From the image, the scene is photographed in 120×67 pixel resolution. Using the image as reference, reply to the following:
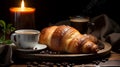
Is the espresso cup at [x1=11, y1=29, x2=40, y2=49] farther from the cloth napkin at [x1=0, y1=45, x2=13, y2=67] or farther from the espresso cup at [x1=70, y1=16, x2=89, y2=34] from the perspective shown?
the espresso cup at [x1=70, y1=16, x2=89, y2=34]

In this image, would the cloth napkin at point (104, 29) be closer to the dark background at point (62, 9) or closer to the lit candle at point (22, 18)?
the dark background at point (62, 9)

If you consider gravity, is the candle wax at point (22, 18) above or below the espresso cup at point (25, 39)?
above

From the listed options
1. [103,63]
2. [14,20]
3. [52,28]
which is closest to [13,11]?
[14,20]

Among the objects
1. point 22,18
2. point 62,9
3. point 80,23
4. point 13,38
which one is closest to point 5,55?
point 13,38

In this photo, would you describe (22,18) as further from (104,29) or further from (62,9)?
(62,9)

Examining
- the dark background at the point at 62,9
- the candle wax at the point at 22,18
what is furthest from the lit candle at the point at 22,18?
the dark background at the point at 62,9

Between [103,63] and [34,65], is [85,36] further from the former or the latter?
[34,65]
